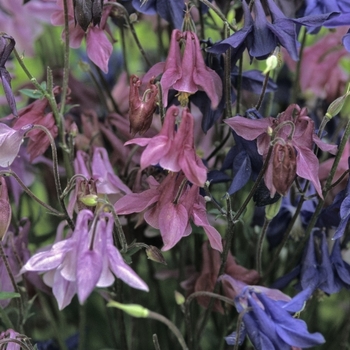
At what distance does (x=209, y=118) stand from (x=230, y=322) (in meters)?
0.29

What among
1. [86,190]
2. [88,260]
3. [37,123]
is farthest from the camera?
[37,123]

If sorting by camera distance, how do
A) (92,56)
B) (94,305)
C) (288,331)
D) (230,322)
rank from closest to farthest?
(288,331) → (92,56) → (230,322) → (94,305)

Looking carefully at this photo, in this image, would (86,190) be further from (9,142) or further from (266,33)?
(266,33)

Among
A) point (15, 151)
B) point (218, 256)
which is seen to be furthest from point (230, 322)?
point (15, 151)

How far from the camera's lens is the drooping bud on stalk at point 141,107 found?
68 centimetres

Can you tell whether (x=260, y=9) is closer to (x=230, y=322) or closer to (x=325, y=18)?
(x=325, y=18)

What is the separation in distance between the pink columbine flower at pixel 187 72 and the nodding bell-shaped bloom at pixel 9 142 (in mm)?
162

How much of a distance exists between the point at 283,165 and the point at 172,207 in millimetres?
127

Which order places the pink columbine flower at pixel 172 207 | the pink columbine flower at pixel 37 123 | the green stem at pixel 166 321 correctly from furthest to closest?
the pink columbine flower at pixel 37 123
the pink columbine flower at pixel 172 207
the green stem at pixel 166 321

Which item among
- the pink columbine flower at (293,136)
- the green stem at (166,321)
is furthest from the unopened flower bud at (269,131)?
the green stem at (166,321)

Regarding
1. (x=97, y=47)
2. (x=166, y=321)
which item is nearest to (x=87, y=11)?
(x=97, y=47)

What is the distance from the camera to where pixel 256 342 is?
63 cm

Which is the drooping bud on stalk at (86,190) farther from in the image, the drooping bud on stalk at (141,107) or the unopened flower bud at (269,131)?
the unopened flower bud at (269,131)

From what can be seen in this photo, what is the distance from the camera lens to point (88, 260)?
580mm
